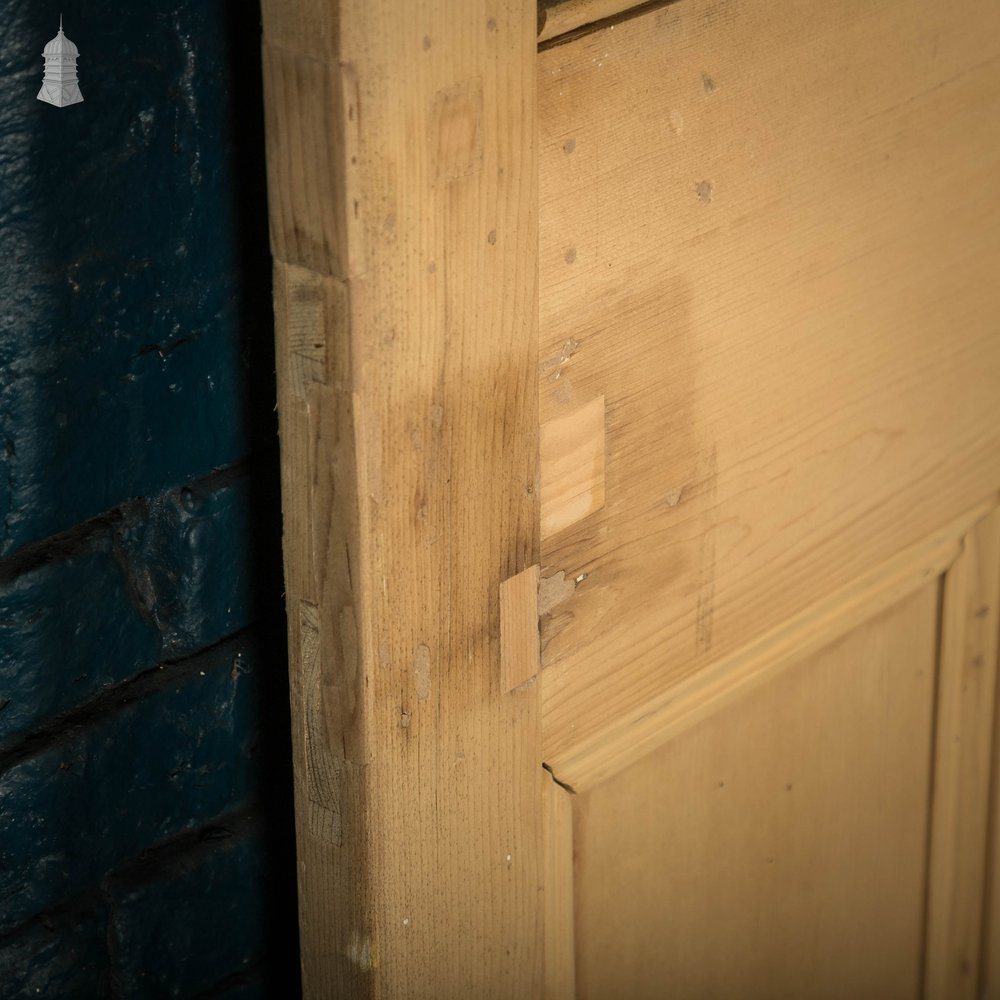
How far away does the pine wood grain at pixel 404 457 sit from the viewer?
832mm

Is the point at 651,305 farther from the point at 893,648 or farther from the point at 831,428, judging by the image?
the point at 893,648

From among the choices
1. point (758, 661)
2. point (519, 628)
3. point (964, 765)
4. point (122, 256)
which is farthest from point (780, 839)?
point (122, 256)

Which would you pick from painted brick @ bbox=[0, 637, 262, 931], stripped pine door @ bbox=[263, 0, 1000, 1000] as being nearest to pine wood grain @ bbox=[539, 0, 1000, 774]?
stripped pine door @ bbox=[263, 0, 1000, 1000]

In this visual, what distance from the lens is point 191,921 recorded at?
1208mm

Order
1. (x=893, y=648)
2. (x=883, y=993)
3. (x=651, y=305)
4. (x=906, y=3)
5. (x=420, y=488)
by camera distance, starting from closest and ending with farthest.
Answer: (x=420, y=488), (x=651, y=305), (x=906, y=3), (x=893, y=648), (x=883, y=993)

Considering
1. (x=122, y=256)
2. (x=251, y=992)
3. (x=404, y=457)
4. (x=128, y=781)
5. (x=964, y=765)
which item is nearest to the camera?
(x=404, y=457)

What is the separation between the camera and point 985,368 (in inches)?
52.6

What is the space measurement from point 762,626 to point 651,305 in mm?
308

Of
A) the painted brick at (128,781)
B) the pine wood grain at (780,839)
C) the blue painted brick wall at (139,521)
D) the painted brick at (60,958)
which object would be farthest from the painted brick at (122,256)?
the pine wood grain at (780,839)

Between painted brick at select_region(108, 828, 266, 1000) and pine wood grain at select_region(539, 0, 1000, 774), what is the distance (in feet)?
0.94

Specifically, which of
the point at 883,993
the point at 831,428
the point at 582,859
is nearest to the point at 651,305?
the point at 831,428

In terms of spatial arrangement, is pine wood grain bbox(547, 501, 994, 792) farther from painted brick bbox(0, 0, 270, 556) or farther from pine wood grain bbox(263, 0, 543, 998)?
painted brick bbox(0, 0, 270, 556)

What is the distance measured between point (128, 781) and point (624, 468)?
41cm

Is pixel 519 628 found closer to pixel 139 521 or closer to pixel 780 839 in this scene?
pixel 139 521
